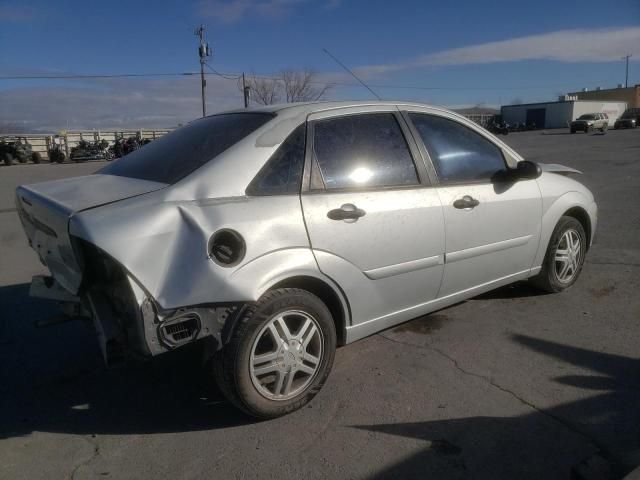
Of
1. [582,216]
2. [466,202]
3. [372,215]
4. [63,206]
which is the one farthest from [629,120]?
[63,206]

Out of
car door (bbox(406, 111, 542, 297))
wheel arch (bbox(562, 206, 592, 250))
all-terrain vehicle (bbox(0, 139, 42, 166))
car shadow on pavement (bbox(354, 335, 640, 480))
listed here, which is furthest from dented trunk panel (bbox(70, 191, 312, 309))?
all-terrain vehicle (bbox(0, 139, 42, 166))

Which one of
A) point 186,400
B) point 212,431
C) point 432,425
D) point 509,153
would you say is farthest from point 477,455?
point 509,153

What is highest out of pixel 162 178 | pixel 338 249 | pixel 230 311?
pixel 162 178

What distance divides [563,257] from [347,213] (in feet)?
8.35

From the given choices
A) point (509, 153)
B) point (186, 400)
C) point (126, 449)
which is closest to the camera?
point (126, 449)

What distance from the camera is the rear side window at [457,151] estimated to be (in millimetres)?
3619

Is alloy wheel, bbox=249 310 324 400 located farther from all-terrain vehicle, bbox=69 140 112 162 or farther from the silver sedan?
all-terrain vehicle, bbox=69 140 112 162

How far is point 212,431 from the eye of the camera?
2832 millimetres

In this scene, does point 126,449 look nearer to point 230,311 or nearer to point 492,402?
point 230,311

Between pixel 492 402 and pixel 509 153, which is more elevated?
pixel 509 153

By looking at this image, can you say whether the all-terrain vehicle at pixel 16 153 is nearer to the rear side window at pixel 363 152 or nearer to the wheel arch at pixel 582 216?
the rear side window at pixel 363 152

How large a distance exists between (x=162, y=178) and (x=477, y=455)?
7.06 feet

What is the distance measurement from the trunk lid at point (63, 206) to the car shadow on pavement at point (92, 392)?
2.05 ft

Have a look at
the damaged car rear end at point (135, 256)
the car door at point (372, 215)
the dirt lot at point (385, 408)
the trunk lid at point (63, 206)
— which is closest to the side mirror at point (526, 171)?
the car door at point (372, 215)
